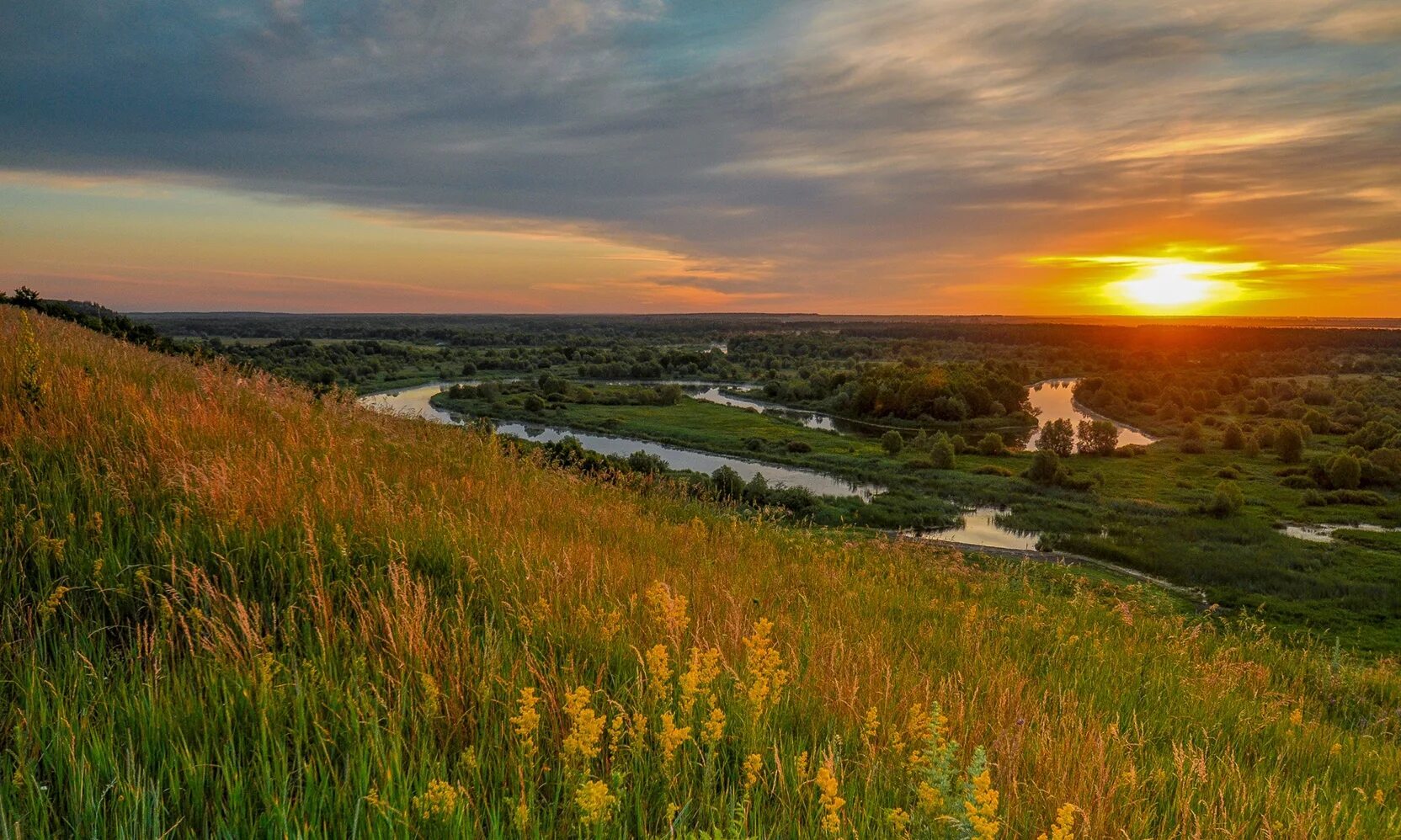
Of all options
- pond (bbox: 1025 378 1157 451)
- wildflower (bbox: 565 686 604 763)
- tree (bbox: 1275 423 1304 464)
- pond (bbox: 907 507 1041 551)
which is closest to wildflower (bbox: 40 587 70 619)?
wildflower (bbox: 565 686 604 763)

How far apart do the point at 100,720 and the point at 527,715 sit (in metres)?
1.65

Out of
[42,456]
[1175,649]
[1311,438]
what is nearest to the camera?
[42,456]

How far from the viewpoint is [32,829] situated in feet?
7.27

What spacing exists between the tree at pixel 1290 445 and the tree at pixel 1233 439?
3.37 meters

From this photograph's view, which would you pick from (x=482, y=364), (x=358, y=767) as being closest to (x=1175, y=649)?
(x=358, y=767)

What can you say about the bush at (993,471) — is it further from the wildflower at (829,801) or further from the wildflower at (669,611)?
the wildflower at (829,801)

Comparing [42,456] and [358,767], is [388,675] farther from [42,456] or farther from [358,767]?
[42,456]

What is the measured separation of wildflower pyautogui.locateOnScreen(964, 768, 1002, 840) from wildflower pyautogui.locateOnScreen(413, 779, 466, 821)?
1644mm

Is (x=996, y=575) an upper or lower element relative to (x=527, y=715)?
lower

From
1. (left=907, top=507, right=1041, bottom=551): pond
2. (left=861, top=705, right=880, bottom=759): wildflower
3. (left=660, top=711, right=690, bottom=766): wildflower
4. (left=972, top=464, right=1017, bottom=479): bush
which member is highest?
(left=660, top=711, right=690, bottom=766): wildflower

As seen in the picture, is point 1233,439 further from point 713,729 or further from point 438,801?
point 438,801

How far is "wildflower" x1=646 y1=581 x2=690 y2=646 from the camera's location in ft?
12.4

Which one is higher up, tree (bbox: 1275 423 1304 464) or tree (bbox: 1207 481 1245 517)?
tree (bbox: 1275 423 1304 464)

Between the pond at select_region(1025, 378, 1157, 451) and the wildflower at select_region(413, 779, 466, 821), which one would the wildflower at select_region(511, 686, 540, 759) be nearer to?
the wildflower at select_region(413, 779, 466, 821)
